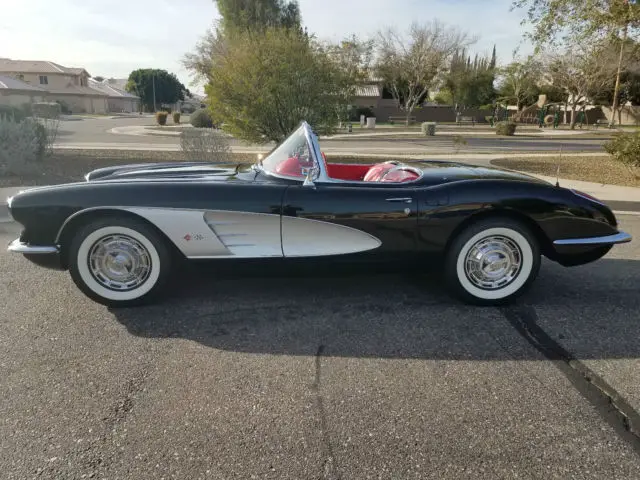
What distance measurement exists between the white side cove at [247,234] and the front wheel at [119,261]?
146 millimetres

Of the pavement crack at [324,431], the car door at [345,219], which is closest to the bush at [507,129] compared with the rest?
the car door at [345,219]

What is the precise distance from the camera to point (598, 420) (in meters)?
2.26

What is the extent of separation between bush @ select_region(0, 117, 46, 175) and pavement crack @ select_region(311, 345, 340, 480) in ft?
31.4

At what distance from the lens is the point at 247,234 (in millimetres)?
3309

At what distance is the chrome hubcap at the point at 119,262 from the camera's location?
3352mm

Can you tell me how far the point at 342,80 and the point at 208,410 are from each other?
37.3ft

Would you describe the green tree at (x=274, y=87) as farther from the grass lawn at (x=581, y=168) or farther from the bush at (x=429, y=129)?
the bush at (x=429, y=129)

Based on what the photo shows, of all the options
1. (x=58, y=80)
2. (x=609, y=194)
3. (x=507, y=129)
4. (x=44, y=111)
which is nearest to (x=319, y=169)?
(x=609, y=194)

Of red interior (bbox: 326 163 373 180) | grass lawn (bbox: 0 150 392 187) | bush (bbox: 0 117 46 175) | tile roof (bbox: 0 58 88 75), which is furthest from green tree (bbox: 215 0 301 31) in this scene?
tile roof (bbox: 0 58 88 75)

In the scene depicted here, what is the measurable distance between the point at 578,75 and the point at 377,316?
41.6m

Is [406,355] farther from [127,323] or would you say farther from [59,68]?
[59,68]

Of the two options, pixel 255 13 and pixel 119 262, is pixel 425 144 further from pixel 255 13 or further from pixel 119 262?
pixel 119 262

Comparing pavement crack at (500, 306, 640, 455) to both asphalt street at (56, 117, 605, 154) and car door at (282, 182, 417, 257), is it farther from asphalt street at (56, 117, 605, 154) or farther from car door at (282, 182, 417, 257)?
asphalt street at (56, 117, 605, 154)

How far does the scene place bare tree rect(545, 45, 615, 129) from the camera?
116 ft
